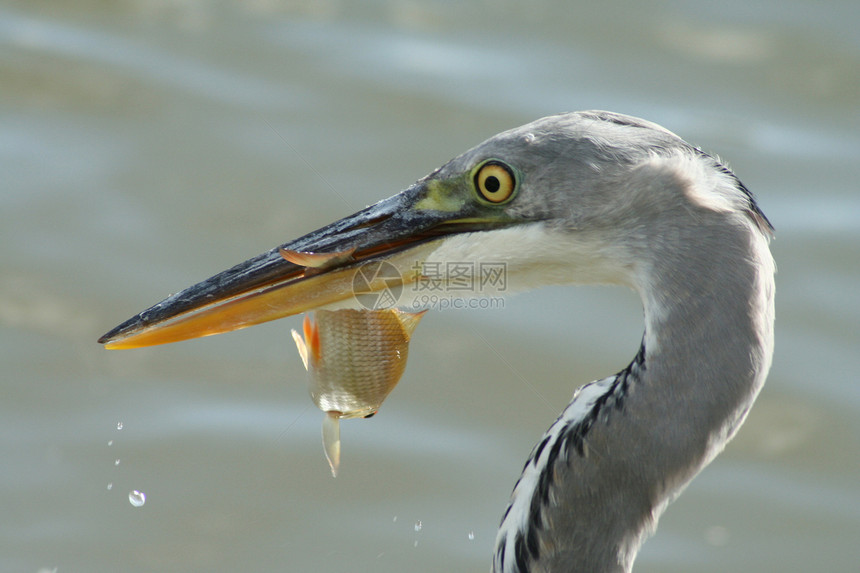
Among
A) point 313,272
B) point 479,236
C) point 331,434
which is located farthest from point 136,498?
point 479,236

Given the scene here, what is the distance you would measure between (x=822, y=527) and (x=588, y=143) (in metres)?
2.23

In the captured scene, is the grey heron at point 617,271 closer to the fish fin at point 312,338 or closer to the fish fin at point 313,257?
the fish fin at point 313,257

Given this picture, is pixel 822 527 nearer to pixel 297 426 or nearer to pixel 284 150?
pixel 297 426

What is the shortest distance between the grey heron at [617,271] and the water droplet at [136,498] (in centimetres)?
165

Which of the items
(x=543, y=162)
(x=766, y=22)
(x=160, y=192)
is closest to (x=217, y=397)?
(x=160, y=192)

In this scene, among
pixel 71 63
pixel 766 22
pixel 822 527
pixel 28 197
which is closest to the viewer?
pixel 822 527

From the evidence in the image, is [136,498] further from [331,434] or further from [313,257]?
[313,257]

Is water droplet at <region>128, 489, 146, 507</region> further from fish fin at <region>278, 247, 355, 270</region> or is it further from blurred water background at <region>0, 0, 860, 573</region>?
fish fin at <region>278, 247, 355, 270</region>

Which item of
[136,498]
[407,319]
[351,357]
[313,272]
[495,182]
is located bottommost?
[136,498]

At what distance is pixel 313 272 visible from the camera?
275 centimetres

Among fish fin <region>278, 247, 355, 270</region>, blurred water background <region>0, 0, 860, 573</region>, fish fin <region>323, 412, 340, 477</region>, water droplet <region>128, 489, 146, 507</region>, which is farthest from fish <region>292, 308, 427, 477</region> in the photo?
water droplet <region>128, 489, 146, 507</region>

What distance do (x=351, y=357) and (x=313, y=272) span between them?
255 mm

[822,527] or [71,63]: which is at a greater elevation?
[71,63]

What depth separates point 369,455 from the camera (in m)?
4.06
